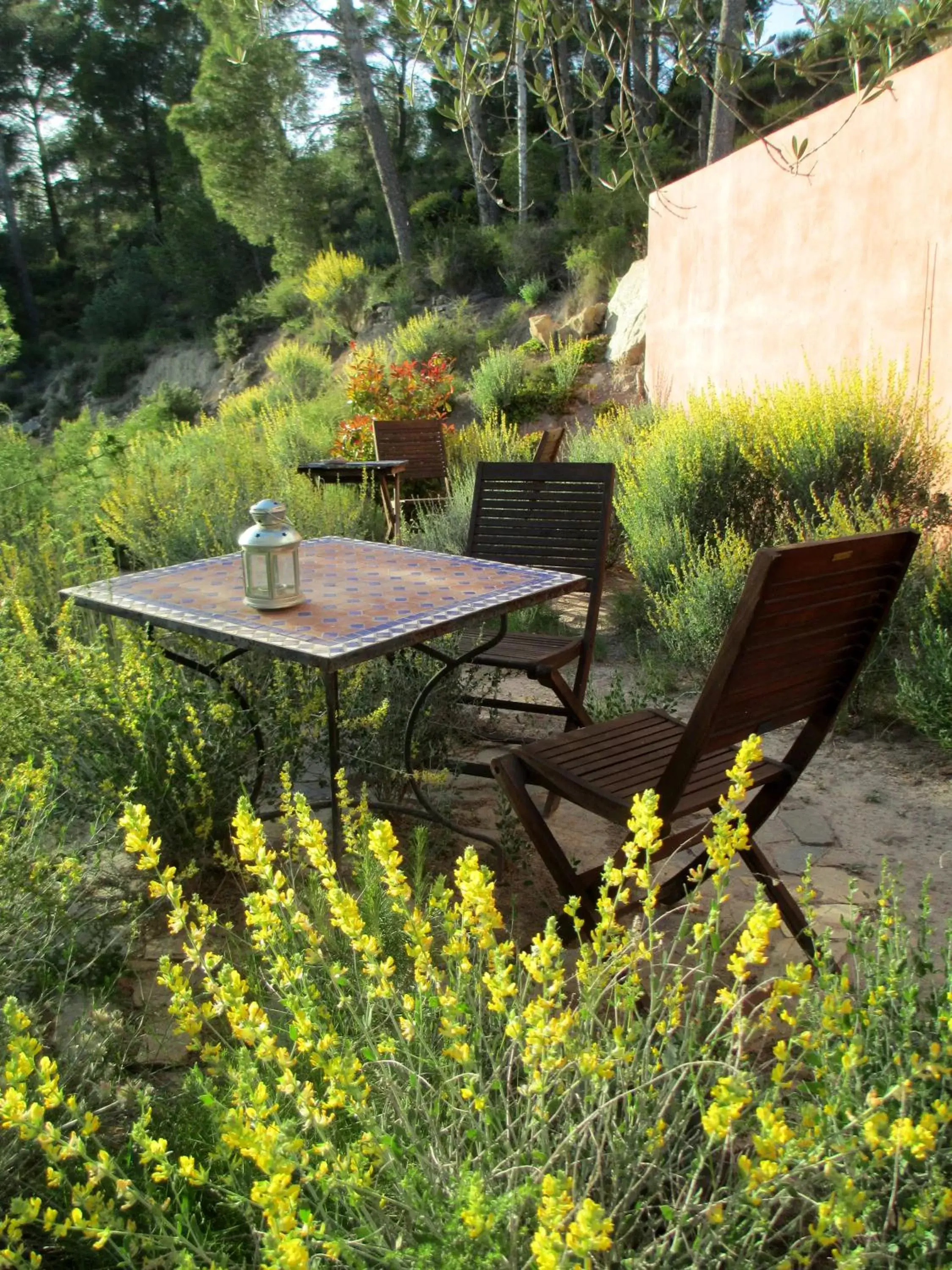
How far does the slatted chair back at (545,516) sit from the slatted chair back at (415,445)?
423 cm

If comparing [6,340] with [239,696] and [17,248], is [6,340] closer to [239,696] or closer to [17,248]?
[239,696]

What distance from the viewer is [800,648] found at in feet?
6.66

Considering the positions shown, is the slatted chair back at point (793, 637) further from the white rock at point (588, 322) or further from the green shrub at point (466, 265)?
the green shrub at point (466, 265)

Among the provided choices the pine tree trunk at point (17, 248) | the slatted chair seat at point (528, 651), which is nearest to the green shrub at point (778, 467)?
the slatted chair seat at point (528, 651)

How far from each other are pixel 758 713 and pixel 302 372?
52.4 ft

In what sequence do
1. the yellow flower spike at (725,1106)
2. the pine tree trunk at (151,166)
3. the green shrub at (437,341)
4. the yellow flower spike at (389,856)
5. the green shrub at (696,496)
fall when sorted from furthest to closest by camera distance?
the pine tree trunk at (151,166)
the green shrub at (437,341)
the green shrub at (696,496)
the yellow flower spike at (389,856)
the yellow flower spike at (725,1106)

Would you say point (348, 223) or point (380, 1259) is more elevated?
point (348, 223)

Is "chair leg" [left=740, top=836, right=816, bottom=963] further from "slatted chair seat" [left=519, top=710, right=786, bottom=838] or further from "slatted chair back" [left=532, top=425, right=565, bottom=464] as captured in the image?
"slatted chair back" [left=532, top=425, right=565, bottom=464]

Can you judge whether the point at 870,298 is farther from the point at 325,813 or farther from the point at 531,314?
the point at 531,314

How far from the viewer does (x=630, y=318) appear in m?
12.6

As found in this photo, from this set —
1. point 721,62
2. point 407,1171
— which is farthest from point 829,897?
point 721,62

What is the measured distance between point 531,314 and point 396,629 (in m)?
16.0

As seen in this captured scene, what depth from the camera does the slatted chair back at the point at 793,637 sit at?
184cm

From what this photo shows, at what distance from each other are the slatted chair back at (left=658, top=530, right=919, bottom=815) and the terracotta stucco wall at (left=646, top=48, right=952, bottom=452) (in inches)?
72.9
